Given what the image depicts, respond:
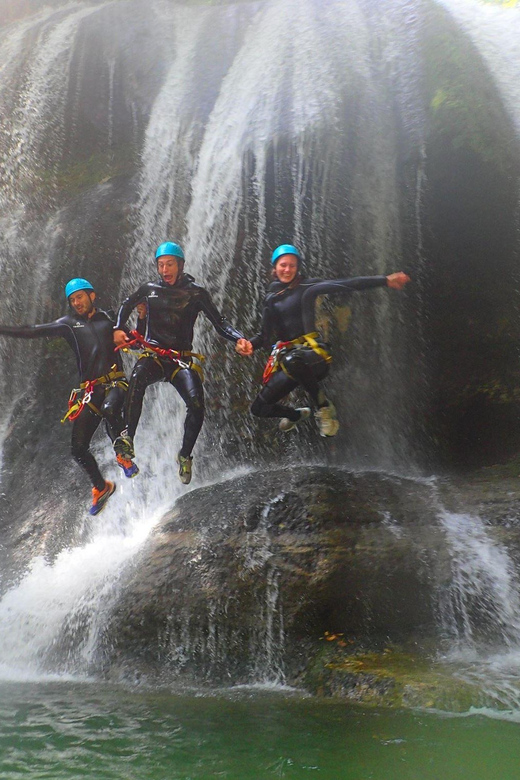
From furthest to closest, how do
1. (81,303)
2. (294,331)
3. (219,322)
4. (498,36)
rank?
(498,36), (81,303), (219,322), (294,331)

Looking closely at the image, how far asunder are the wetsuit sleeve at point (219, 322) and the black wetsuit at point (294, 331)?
188 mm

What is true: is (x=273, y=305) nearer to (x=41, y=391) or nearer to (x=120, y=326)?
(x=120, y=326)

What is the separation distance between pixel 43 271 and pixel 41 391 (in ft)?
4.96

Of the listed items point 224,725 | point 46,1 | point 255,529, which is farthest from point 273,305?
point 46,1

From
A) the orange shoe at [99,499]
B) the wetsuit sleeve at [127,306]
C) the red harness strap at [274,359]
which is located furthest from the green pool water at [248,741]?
the wetsuit sleeve at [127,306]

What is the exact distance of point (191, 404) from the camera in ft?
19.6

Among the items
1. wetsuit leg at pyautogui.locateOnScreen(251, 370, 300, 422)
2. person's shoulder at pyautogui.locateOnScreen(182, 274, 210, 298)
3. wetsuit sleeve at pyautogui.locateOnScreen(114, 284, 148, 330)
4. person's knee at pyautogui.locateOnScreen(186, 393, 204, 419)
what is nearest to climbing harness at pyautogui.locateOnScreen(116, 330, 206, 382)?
wetsuit sleeve at pyautogui.locateOnScreen(114, 284, 148, 330)

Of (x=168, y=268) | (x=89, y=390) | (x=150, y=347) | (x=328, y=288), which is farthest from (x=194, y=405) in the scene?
(x=328, y=288)

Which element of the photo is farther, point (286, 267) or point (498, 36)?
point (498, 36)

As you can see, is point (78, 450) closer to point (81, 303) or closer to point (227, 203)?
point (81, 303)

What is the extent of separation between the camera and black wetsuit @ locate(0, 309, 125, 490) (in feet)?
20.3

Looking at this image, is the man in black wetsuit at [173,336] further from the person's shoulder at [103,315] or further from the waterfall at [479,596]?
the waterfall at [479,596]

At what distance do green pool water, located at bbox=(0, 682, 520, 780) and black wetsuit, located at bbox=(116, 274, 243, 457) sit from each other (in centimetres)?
244

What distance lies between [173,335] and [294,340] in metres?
1.13
